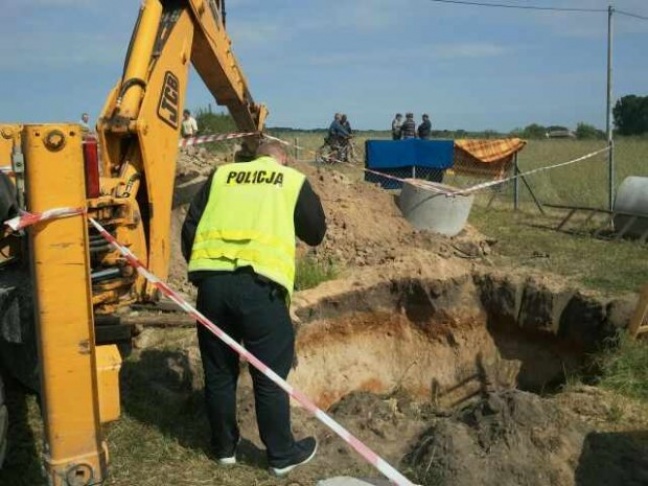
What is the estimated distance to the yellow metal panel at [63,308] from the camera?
2920mm

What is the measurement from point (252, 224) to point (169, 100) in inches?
68.4

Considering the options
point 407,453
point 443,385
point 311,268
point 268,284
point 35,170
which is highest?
point 35,170

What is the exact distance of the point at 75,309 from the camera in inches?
120

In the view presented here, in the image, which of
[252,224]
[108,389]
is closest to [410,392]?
[252,224]

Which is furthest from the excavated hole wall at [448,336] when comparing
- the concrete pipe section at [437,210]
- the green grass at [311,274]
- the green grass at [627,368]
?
the concrete pipe section at [437,210]

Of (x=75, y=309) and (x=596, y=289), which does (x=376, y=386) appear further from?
(x=75, y=309)

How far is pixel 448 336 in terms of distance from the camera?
808 cm

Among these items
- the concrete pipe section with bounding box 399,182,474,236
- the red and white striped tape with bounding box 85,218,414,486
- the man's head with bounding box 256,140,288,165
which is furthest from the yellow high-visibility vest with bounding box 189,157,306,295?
the concrete pipe section with bounding box 399,182,474,236

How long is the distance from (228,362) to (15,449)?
1.47 m

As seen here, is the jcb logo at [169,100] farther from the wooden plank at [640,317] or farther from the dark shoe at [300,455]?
the wooden plank at [640,317]

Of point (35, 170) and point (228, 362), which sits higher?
point (35, 170)

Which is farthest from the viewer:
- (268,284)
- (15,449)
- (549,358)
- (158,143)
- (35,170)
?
(549,358)

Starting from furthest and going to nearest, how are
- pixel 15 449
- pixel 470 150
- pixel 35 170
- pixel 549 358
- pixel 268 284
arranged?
pixel 470 150, pixel 549 358, pixel 15 449, pixel 268 284, pixel 35 170

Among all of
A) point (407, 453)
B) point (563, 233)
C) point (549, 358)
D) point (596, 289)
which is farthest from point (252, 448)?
point (563, 233)
